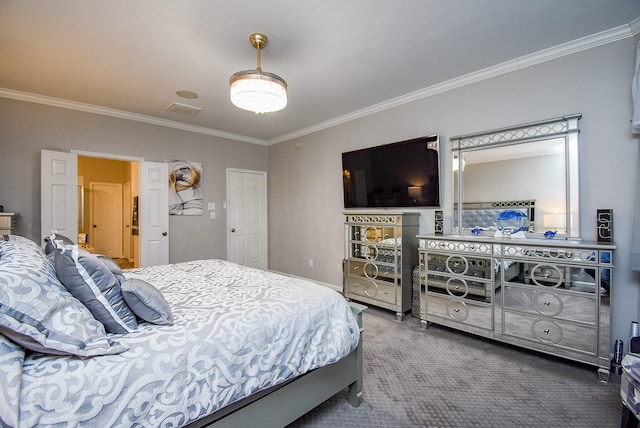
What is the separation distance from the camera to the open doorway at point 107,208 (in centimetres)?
695

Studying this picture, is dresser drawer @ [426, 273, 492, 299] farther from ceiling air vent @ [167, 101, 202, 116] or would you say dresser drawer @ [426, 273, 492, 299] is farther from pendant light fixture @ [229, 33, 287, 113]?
ceiling air vent @ [167, 101, 202, 116]

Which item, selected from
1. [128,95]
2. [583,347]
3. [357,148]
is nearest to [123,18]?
[128,95]

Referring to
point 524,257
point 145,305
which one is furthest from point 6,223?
point 524,257

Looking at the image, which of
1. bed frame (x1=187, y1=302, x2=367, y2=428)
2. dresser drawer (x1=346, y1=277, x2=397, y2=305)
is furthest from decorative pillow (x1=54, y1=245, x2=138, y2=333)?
dresser drawer (x1=346, y1=277, x2=397, y2=305)

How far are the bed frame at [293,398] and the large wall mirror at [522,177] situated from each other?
1.99 metres

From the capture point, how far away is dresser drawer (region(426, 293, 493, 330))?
268cm

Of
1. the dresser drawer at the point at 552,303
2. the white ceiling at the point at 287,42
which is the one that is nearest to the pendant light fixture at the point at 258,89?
the white ceiling at the point at 287,42

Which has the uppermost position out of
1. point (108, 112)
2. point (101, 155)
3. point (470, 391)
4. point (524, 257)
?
point (108, 112)

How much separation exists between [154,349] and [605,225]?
10.7ft

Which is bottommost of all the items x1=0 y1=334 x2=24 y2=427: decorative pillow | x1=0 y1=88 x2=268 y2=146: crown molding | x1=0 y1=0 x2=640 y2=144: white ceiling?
x1=0 y1=334 x2=24 y2=427: decorative pillow

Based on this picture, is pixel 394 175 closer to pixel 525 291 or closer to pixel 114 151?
pixel 525 291

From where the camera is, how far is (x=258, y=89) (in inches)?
86.2

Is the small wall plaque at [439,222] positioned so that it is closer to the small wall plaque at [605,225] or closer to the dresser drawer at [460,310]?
the dresser drawer at [460,310]

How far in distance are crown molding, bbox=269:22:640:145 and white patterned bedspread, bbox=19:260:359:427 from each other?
2.78m
